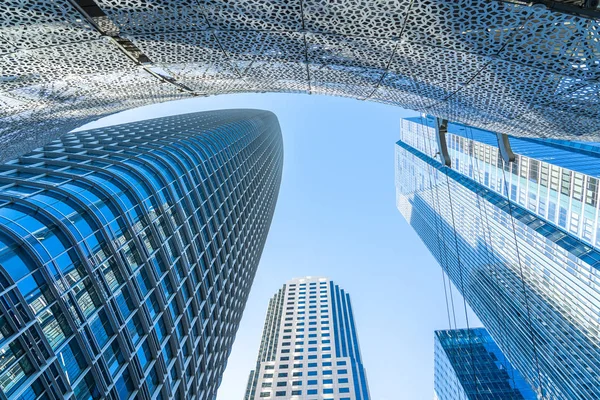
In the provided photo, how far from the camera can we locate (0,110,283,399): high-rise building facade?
14570 mm

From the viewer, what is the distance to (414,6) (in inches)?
199

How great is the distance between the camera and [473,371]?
72.1m

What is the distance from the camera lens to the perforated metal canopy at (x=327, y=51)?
5121 millimetres

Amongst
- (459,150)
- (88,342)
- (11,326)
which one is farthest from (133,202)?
(459,150)

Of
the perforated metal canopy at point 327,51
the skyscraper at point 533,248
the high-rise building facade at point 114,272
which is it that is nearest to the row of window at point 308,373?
the high-rise building facade at point 114,272

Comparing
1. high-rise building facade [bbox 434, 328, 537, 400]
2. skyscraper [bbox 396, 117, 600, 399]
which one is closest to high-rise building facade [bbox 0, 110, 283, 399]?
skyscraper [bbox 396, 117, 600, 399]

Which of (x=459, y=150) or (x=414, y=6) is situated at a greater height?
(x=414, y=6)

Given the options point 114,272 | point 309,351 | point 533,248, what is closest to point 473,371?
point 533,248

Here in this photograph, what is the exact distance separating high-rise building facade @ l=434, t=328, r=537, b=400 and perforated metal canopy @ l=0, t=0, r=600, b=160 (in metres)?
69.8

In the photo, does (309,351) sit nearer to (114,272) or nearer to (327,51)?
(114,272)

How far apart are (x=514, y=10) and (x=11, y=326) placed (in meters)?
19.2

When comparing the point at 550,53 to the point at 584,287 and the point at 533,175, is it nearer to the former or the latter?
the point at 584,287

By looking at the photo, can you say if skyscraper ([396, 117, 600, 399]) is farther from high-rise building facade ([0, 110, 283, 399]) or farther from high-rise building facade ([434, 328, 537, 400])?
high-rise building facade ([0, 110, 283, 399])

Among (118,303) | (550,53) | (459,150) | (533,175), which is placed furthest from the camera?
(459,150)
